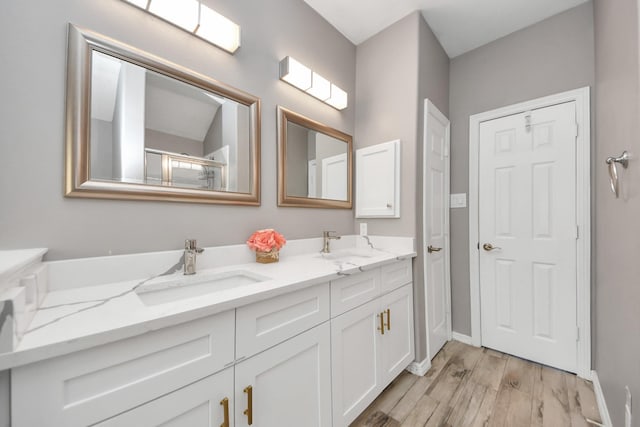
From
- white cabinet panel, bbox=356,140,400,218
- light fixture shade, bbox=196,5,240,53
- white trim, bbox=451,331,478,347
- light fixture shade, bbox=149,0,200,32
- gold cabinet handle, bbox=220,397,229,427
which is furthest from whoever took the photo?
white trim, bbox=451,331,478,347

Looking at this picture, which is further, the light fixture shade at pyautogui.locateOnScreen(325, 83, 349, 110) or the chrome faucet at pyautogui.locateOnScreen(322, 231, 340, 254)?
the light fixture shade at pyautogui.locateOnScreen(325, 83, 349, 110)

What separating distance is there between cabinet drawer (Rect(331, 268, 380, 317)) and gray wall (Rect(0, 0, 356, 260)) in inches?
22.6

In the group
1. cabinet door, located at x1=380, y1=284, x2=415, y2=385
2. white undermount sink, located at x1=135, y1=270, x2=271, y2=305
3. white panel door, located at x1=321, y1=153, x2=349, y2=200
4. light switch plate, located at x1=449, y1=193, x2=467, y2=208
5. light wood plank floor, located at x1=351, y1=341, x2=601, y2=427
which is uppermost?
white panel door, located at x1=321, y1=153, x2=349, y2=200

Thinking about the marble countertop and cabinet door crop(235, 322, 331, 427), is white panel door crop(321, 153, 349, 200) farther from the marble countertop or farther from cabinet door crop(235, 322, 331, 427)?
cabinet door crop(235, 322, 331, 427)

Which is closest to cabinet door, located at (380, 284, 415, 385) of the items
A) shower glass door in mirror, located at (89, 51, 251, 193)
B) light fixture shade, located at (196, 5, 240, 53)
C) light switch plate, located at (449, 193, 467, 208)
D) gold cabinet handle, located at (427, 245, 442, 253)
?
gold cabinet handle, located at (427, 245, 442, 253)

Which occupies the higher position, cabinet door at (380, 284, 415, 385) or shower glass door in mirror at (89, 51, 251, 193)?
shower glass door in mirror at (89, 51, 251, 193)

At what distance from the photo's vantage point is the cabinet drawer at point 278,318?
808mm

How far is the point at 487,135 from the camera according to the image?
2.16 m

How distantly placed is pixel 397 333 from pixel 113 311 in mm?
1487

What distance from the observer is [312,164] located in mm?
1816

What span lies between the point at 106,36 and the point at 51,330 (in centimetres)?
109

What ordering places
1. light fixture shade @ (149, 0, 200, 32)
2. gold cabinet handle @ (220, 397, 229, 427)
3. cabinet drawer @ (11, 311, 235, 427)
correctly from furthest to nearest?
light fixture shade @ (149, 0, 200, 32), gold cabinet handle @ (220, 397, 229, 427), cabinet drawer @ (11, 311, 235, 427)

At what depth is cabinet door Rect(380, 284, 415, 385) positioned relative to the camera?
58.3 inches

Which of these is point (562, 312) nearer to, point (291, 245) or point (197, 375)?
point (291, 245)
